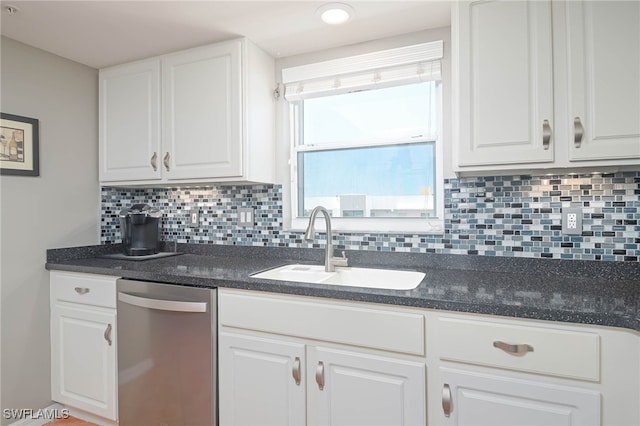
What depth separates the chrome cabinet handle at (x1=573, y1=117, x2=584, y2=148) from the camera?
1368 millimetres

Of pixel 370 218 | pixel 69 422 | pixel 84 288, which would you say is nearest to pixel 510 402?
pixel 370 218

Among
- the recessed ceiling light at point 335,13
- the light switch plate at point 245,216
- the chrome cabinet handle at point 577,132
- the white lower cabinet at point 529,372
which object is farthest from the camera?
the light switch plate at point 245,216

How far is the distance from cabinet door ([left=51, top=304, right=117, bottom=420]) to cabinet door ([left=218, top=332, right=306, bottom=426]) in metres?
0.71

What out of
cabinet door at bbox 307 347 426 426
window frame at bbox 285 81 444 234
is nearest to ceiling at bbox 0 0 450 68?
window frame at bbox 285 81 444 234

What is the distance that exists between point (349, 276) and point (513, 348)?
2.76ft

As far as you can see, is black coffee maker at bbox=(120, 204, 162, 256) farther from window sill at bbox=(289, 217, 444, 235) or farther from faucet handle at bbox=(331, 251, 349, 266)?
faucet handle at bbox=(331, 251, 349, 266)

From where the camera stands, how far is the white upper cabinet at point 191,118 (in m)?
1.98

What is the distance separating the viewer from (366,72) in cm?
201

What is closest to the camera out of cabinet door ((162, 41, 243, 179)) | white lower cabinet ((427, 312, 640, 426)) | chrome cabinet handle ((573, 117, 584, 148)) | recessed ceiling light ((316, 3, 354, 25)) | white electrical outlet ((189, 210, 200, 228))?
white lower cabinet ((427, 312, 640, 426))

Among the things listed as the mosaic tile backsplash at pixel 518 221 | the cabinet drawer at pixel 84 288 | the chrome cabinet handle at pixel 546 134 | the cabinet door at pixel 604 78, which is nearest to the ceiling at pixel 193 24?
the cabinet door at pixel 604 78

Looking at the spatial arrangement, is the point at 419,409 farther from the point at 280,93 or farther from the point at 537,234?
the point at 280,93

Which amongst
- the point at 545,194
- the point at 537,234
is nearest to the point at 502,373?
the point at 537,234

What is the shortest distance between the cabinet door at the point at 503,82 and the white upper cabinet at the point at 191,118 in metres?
1.06

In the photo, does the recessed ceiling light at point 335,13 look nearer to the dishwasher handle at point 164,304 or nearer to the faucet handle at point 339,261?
the faucet handle at point 339,261
